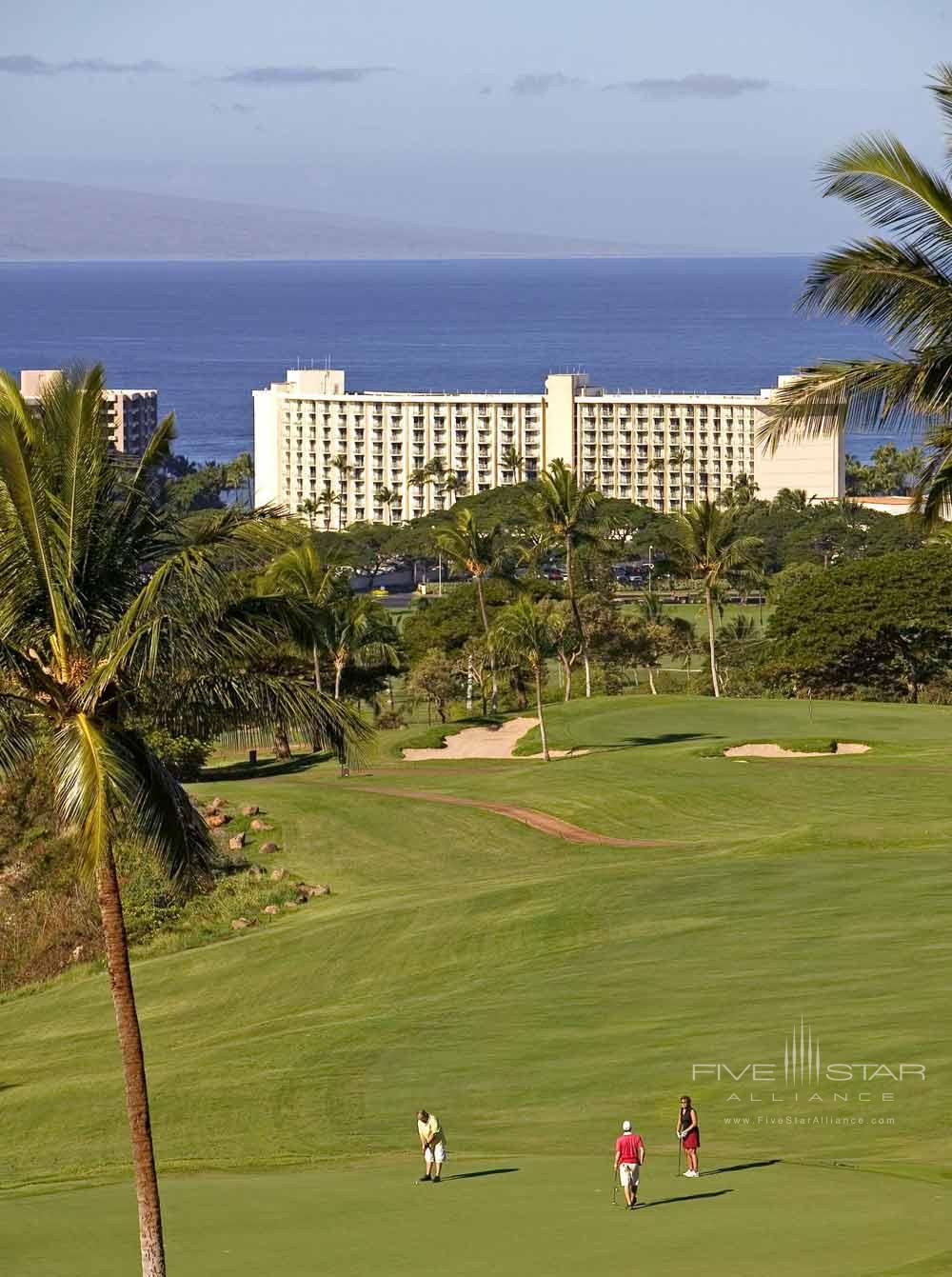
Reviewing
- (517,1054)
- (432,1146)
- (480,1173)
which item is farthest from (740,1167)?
(517,1054)

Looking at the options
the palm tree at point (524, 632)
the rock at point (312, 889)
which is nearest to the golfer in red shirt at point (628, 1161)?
the rock at point (312, 889)

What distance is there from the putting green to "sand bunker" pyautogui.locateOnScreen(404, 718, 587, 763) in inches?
1691

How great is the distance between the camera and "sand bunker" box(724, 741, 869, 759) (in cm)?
5403

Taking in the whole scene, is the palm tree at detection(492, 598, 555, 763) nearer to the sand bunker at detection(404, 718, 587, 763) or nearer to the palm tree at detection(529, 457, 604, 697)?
the sand bunker at detection(404, 718, 587, 763)

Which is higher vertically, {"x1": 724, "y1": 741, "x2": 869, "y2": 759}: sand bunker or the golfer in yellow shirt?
{"x1": 724, "y1": 741, "x2": 869, "y2": 759}: sand bunker

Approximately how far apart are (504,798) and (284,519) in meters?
29.7

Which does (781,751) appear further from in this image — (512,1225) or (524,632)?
(512,1225)

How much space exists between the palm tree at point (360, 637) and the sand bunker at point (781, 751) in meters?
14.1

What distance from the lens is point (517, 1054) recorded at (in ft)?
79.1

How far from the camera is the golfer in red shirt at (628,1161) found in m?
17.2

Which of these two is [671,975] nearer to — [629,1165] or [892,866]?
[892,866]

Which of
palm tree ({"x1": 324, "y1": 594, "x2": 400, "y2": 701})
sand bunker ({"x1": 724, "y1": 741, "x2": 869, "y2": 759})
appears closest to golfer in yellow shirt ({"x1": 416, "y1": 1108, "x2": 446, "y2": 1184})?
sand bunker ({"x1": 724, "y1": 741, "x2": 869, "y2": 759})

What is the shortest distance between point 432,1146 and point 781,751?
36.8m

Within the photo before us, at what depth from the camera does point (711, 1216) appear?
56.3ft
